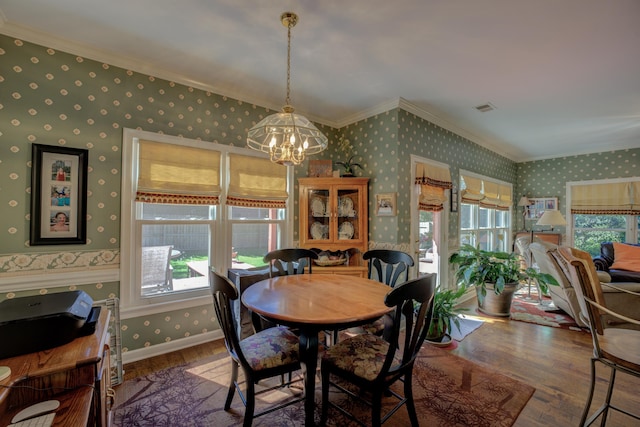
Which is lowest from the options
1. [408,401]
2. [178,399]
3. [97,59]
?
[178,399]

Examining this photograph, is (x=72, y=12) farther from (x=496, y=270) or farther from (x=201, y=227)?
(x=496, y=270)

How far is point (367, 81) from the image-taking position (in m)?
2.83

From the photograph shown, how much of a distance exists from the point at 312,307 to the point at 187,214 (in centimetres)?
182

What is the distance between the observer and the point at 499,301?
3.64 metres

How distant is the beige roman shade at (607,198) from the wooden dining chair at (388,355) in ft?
18.8

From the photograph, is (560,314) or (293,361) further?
(560,314)

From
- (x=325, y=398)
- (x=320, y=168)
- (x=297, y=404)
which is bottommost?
(x=297, y=404)

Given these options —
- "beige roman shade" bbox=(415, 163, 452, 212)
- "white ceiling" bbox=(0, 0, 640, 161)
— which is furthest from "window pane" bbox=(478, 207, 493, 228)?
"white ceiling" bbox=(0, 0, 640, 161)

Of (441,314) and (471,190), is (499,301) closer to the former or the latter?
(441,314)

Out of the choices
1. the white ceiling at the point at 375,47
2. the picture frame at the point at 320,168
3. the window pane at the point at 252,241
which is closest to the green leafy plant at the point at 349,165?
the picture frame at the point at 320,168

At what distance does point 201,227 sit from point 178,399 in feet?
4.97

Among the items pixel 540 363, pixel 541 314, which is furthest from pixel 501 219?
pixel 540 363

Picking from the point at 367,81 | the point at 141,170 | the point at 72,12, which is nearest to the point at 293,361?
the point at 141,170

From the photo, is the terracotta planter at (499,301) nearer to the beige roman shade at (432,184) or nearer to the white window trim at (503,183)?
the white window trim at (503,183)
